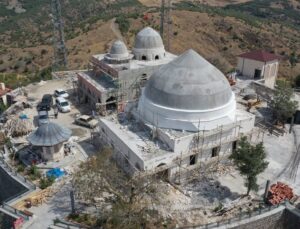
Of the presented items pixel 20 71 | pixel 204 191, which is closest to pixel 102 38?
pixel 20 71

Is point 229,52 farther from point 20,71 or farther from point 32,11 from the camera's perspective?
point 32,11

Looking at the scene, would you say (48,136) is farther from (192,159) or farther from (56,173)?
(192,159)

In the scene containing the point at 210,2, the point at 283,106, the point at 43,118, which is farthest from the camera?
the point at 210,2

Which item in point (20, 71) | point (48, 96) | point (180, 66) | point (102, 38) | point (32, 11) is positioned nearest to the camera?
point (180, 66)

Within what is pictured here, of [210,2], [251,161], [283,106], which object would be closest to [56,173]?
[251,161]

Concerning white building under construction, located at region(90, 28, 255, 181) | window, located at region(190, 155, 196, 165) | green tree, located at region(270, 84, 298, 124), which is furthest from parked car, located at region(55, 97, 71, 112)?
green tree, located at region(270, 84, 298, 124)

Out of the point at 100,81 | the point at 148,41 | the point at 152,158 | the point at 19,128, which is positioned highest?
the point at 148,41
